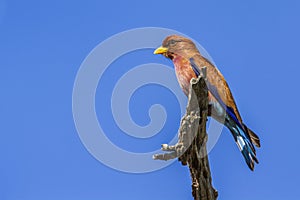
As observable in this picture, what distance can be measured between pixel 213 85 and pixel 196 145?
3.11 feet

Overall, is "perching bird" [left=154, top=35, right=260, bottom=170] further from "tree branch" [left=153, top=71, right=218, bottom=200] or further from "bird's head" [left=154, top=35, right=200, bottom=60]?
"tree branch" [left=153, top=71, right=218, bottom=200]

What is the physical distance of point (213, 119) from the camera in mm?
4137

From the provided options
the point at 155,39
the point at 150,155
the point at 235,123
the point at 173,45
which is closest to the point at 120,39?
the point at 155,39

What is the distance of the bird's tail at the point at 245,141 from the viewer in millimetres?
3797

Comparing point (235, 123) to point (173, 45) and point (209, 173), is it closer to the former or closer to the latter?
point (209, 173)

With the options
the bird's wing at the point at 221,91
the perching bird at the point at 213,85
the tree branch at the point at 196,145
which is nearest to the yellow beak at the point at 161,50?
the perching bird at the point at 213,85

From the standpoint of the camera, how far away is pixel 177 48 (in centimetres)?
450

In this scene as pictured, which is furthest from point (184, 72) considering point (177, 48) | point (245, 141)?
point (245, 141)

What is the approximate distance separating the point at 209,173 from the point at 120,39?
1542 millimetres

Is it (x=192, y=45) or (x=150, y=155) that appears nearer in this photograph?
(x=150, y=155)

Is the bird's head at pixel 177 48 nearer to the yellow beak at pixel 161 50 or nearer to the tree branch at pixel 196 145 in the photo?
the yellow beak at pixel 161 50

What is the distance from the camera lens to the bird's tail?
12.5 ft

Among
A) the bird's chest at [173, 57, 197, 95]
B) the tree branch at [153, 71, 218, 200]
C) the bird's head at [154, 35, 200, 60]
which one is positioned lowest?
the tree branch at [153, 71, 218, 200]

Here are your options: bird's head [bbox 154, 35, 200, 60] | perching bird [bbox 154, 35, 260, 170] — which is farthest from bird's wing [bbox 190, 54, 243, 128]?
bird's head [bbox 154, 35, 200, 60]
